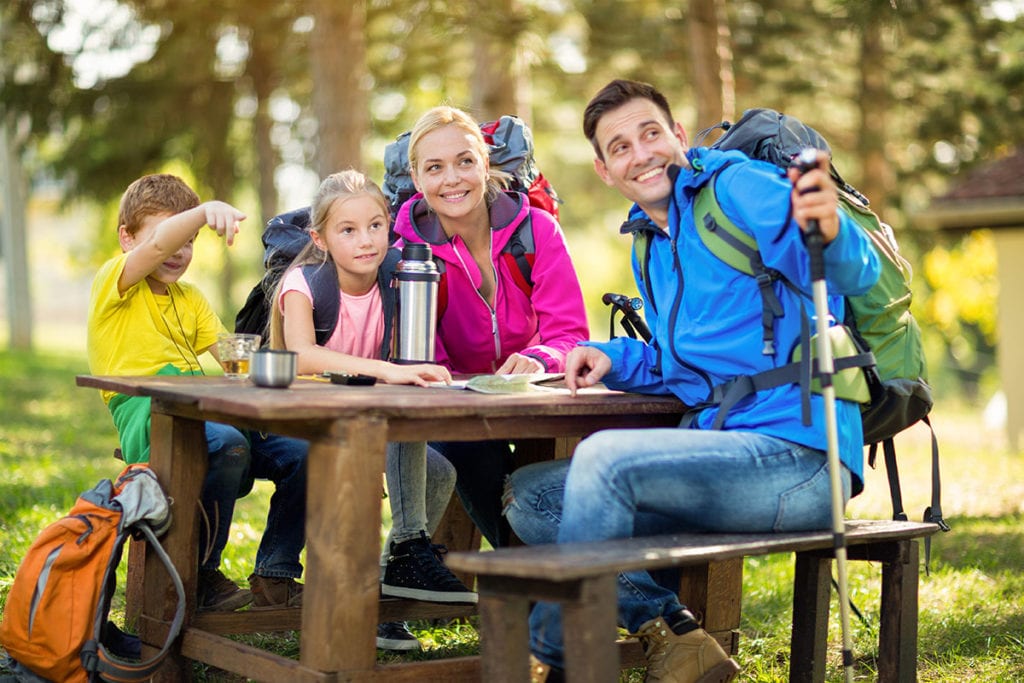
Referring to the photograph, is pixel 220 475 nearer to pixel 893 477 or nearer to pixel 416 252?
pixel 416 252

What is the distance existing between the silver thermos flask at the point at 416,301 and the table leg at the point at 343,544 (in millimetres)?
1079

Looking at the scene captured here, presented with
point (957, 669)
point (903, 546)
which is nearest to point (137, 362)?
point (903, 546)

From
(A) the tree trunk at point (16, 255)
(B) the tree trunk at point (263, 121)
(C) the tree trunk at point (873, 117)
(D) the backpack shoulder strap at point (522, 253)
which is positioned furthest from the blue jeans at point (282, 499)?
(A) the tree trunk at point (16, 255)

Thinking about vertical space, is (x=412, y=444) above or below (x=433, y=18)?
below

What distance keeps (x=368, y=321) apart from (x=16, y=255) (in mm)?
22956

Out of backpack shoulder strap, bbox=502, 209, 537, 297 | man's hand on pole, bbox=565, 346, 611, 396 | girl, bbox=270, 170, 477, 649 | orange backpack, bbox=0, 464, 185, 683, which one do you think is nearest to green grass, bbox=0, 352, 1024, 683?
girl, bbox=270, 170, 477, 649

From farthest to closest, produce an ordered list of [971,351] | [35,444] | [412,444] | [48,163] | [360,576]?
[971,351] < [48,163] < [35,444] < [412,444] < [360,576]

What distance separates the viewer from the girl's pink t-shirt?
479cm

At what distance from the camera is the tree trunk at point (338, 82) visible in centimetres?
1161

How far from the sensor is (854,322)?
4.09 meters

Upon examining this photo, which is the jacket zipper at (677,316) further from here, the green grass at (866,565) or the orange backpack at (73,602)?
the orange backpack at (73,602)

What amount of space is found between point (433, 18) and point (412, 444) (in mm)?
6214

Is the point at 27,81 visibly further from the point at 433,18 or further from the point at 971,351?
the point at 971,351

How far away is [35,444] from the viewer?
11000 millimetres
